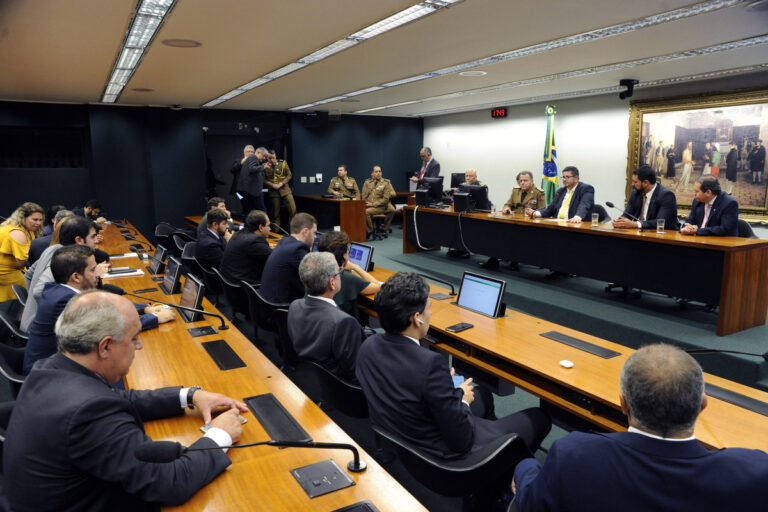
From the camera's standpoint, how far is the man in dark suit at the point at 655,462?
1.09 m

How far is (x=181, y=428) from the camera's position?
1.78 metres

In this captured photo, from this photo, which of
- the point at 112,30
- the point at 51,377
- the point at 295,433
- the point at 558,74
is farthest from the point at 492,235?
the point at 51,377

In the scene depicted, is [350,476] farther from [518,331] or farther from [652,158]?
[652,158]

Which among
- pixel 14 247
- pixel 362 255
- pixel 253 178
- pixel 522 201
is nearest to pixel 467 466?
pixel 362 255

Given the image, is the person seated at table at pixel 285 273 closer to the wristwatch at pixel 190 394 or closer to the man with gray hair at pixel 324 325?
the man with gray hair at pixel 324 325

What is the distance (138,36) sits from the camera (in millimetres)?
4566

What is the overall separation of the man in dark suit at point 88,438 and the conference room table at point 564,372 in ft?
4.85

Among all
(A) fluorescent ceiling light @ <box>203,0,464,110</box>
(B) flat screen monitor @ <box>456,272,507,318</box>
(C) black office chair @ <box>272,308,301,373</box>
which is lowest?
(C) black office chair @ <box>272,308,301,373</box>

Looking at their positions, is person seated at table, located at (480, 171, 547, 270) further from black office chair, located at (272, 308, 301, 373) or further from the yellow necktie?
black office chair, located at (272, 308, 301, 373)

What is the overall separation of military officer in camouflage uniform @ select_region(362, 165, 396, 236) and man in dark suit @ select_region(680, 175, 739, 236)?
20.1 feet

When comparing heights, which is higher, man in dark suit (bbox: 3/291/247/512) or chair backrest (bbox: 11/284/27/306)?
man in dark suit (bbox: 3/291/247/512)

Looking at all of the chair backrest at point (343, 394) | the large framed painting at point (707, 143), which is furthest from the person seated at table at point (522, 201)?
the chair backrest at point (343, 394)

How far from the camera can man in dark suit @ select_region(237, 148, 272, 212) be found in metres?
9.21

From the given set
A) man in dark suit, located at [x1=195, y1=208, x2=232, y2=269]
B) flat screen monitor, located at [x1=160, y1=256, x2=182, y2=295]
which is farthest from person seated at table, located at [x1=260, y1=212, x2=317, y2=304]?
man in dark suit, located at [x1=195, y1=208, x2=232, y2=269]
